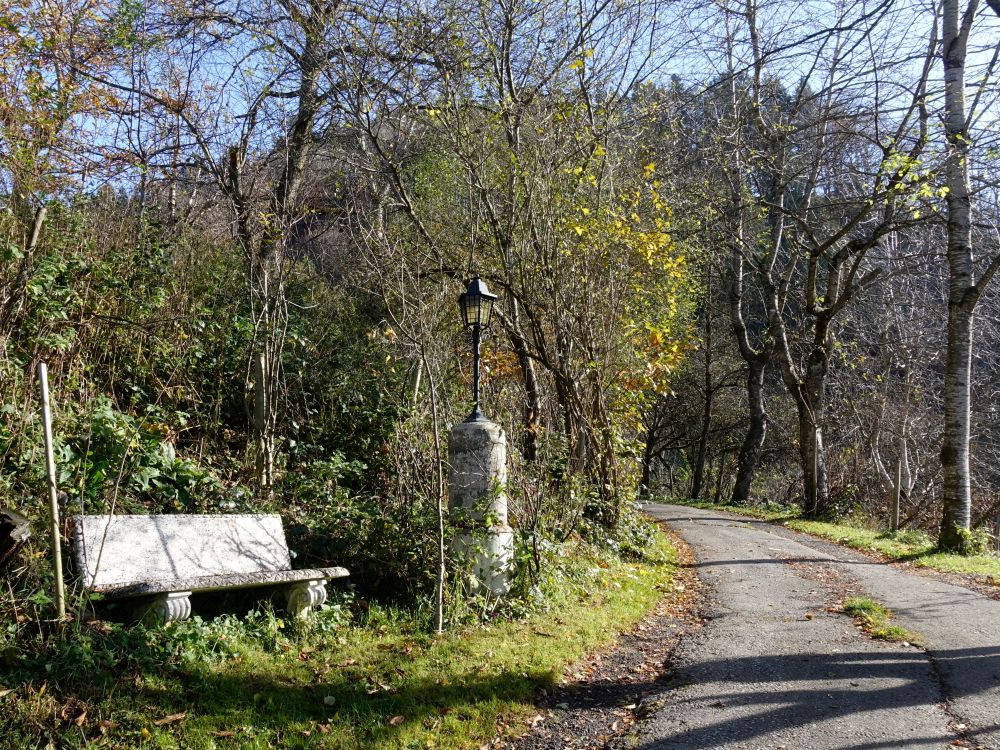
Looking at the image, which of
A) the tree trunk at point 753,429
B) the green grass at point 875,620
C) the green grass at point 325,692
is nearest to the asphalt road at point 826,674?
the green grass at point 875,620

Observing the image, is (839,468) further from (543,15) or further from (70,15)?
(70,15)

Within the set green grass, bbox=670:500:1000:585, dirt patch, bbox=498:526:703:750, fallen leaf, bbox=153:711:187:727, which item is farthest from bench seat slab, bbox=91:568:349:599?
green grass, bbox=670:500:1000:585

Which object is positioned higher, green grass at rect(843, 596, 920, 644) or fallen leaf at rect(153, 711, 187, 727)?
fallen leaf at rect(153, 711, 187, 727)

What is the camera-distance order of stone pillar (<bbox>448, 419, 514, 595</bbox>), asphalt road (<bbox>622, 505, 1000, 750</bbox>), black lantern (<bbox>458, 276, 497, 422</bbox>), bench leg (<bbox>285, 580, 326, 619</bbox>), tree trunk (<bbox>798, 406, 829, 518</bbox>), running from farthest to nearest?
tree trunk (<bbox>798, 406, 829, 518</bbox>), black lantern (<bbox>458, 276, 497, 422</bbox>), stone pillar (<bbox>448, 419, 514, 595</bbox>), bench leg (<bbox>285, 580, 326, 619</bbox>), asphalt road (<bbox>622, 505, 1000, 750</bbox>)

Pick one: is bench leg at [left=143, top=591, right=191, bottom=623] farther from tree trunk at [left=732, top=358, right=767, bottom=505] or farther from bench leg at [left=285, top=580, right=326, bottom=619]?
tree trunk at [left=732, top=358, right=767, bottom=505]

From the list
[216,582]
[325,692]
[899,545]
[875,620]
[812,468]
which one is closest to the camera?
[325,692]

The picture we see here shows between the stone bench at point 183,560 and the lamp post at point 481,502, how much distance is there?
1165mm

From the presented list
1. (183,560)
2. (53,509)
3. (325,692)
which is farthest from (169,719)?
(183,560)

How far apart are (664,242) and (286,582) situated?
303 inches

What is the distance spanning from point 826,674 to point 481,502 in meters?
2.88

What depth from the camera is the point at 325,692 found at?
4.57 metres

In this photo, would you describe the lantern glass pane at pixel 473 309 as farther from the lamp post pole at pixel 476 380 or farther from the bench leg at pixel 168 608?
the bench leg at pixel 168 608

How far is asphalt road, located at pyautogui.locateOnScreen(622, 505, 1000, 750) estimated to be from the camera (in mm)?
4250

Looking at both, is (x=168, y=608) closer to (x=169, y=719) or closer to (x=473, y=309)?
(x=169, y=719)
